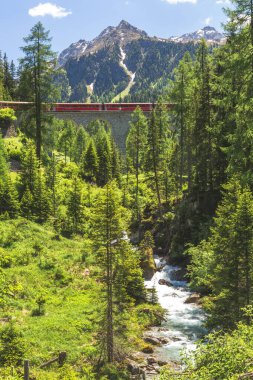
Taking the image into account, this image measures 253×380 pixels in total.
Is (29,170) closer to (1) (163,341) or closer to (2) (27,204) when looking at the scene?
(2) (27,204)

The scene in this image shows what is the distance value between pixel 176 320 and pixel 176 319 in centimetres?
16

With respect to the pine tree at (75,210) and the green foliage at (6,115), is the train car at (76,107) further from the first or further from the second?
the pine tree at (75,210)

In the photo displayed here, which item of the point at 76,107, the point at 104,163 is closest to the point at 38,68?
the point at 104,163

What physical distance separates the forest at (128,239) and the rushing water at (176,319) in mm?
866

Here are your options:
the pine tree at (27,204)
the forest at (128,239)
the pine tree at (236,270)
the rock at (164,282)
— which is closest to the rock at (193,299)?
the forest at (128,239)

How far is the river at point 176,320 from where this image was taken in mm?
22250

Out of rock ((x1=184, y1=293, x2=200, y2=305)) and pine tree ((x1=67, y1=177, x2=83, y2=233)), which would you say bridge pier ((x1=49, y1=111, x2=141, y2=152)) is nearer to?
pine tree ((x1=67, y1=177, x2=83, y2=233))

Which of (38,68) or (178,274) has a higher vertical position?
(38,68)

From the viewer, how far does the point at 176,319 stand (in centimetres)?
2638

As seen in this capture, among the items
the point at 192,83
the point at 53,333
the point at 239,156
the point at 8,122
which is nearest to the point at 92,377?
the point at 53,333

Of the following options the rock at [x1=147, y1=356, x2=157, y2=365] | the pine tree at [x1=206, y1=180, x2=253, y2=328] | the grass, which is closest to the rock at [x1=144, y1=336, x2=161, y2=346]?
the rock at [x1=147, y1=356, x2=157, y2=365]

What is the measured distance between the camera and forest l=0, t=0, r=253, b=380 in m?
18.1

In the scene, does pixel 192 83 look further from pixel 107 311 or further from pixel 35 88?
pixel 107 311

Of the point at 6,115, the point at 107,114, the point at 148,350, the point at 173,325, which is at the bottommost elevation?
the point at 173,325
